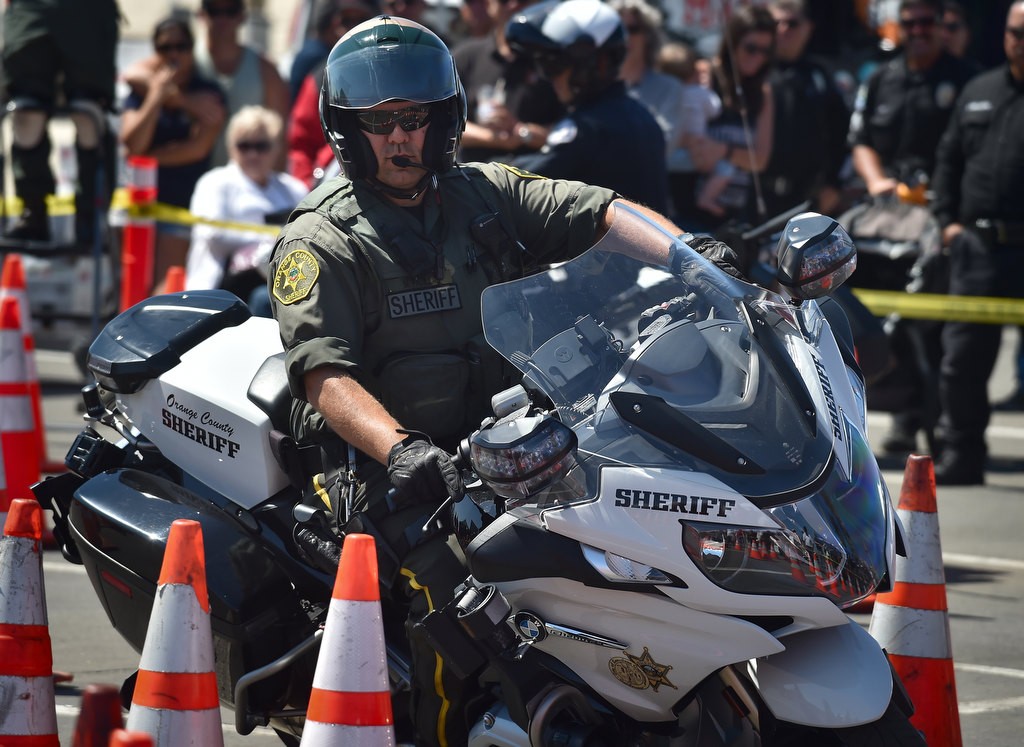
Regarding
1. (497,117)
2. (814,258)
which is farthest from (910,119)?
(814,258)

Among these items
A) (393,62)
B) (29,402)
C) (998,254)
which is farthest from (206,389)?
(998,254)

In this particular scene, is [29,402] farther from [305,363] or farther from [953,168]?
[953,168]

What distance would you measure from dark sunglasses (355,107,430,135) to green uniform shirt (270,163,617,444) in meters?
0.16

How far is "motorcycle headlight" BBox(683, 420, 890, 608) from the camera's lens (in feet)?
10.6

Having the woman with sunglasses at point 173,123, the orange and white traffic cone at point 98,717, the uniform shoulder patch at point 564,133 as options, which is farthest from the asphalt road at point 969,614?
the uniform shoulder patch at point 564,133

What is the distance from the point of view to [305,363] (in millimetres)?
3893

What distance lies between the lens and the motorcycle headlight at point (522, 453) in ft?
10.3

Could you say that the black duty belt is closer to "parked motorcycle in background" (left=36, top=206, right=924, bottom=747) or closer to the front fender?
"parked motorcycle in background" (left=36, top=206, right=924, bottom=747)

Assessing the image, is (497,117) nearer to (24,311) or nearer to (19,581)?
(24,311)

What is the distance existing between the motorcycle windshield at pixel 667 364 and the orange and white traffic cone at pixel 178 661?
0.81 metres

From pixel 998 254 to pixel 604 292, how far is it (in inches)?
213

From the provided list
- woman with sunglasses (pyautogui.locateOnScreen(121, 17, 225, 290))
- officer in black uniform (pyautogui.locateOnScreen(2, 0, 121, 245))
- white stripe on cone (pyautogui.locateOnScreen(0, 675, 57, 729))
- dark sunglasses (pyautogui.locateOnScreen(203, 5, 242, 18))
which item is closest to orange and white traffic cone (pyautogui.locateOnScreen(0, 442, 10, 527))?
white stripe on cone (pyautogui.locateOnScreen(0, 675, 57, 729))

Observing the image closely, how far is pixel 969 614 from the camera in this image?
6023 millimetres

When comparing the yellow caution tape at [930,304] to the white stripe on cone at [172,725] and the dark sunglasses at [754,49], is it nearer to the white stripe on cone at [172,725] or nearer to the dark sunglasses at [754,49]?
the dark sunglasses at [754,49]
